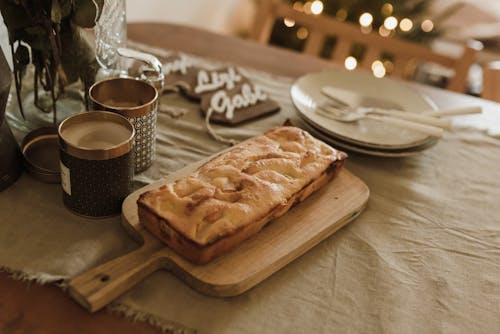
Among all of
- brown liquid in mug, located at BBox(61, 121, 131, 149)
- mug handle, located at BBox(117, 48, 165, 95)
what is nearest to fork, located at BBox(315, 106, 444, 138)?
mug handle, located at BBox(117, 48, 165, 95)

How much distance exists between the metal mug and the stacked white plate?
44cm

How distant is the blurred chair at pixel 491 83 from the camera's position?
1.43 metres

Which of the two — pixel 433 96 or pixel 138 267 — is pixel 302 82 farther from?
pixel 138 267

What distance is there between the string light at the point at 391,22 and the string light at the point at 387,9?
0.9 inches

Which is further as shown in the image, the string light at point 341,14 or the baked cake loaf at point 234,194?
the string light at point 341,14

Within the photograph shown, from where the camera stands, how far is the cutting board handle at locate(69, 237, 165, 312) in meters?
0.62

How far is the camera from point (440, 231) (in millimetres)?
866

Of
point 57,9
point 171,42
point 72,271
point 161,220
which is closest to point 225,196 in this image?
point 161,220

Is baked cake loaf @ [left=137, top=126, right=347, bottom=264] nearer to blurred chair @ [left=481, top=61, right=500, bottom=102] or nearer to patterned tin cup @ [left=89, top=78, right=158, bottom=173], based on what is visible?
patterned tin cup @ [left=89, top=78, right=158, bottom=173]

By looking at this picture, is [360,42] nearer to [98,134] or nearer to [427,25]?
[427,25]

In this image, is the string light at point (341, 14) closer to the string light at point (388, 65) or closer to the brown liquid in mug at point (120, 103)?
the string light at point (388, 65)

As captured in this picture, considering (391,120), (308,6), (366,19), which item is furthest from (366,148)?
(308,6)

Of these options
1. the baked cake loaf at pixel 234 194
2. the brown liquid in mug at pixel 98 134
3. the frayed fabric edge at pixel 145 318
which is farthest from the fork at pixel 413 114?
the frayed fabric edge at pixel 145 318

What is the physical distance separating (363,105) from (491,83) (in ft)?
1.76
